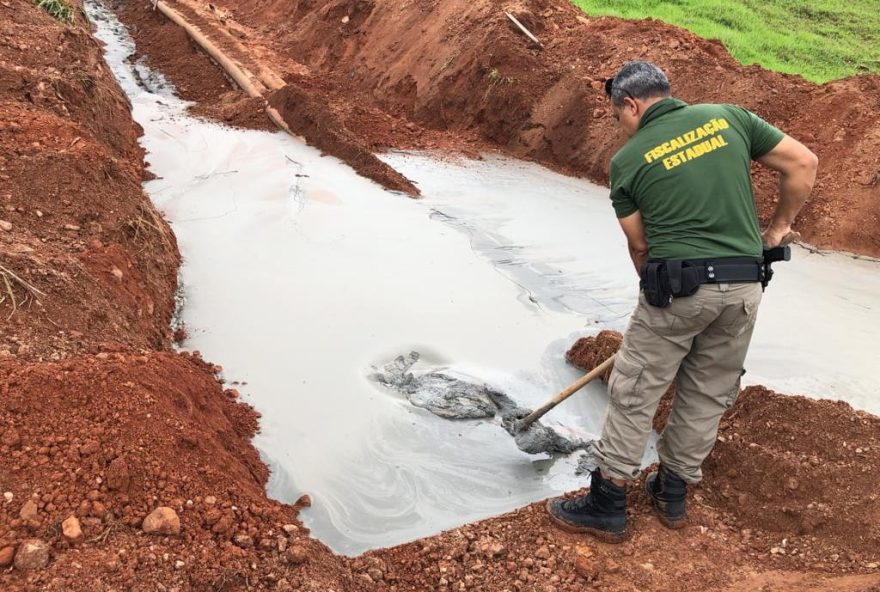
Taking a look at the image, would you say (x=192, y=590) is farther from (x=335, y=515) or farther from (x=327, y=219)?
(x=327, y=219)

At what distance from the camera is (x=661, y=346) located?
2834mm

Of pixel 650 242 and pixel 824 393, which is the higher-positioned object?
pixel 650 242

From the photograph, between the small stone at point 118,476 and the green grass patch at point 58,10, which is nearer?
the small stone at point 118,476

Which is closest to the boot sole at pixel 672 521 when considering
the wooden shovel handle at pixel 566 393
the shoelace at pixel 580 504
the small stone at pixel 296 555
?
the shoelace at pixel 580 504

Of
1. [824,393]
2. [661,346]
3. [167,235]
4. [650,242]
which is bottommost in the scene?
[167,235]

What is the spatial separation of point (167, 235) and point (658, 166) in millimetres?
3814

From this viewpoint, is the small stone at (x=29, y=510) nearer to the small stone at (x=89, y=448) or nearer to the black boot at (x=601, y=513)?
the small stone at (x=89, y=448)

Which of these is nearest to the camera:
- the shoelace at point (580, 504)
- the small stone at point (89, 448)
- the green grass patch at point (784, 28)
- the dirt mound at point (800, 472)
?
the small stone at point (89, 448)

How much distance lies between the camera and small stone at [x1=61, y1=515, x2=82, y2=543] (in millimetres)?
2268

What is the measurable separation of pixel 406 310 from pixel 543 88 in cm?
495

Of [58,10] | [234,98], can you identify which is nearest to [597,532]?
[234,98]

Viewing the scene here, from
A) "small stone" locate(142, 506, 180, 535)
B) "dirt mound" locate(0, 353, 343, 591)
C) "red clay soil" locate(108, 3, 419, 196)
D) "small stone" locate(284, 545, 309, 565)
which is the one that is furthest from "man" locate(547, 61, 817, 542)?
"red clay soil" locate(108, 3, 419, 196)

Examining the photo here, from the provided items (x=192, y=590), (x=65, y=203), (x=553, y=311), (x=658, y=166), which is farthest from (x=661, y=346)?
(x=65, y=203)

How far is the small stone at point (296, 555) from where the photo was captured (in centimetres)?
250
